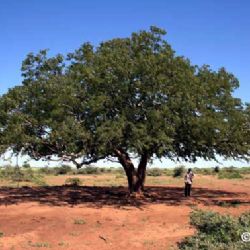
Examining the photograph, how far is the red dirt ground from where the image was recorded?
16609 mm

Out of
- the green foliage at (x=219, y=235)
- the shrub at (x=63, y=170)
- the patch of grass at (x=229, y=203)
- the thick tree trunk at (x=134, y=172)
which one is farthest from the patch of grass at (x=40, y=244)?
the shrub at (x=63, y=170)

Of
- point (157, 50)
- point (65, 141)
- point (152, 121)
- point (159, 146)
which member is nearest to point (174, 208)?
point (159, 146)

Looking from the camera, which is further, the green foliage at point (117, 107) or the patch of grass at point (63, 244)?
the green foliage at point (117, 107)

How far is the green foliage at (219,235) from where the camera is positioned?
1332 cm

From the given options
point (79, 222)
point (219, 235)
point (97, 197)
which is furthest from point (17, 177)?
point (219, 235)

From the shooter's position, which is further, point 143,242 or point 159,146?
point 159,146

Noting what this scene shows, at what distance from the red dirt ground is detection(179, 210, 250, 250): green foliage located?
1.13 metres

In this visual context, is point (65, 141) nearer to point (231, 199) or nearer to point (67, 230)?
point (67, 230)

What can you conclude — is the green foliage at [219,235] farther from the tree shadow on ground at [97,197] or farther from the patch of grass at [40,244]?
the tree shadow on ground at [97,197]

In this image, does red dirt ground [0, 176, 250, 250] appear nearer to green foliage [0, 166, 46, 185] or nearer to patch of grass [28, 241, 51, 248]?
patch of grass [28, 241, 51, 248]

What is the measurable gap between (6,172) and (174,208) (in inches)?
1407

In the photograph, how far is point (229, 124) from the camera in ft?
83.8

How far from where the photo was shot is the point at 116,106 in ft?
78.8

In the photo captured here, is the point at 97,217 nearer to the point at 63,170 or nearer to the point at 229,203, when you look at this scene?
the point at 229,203
